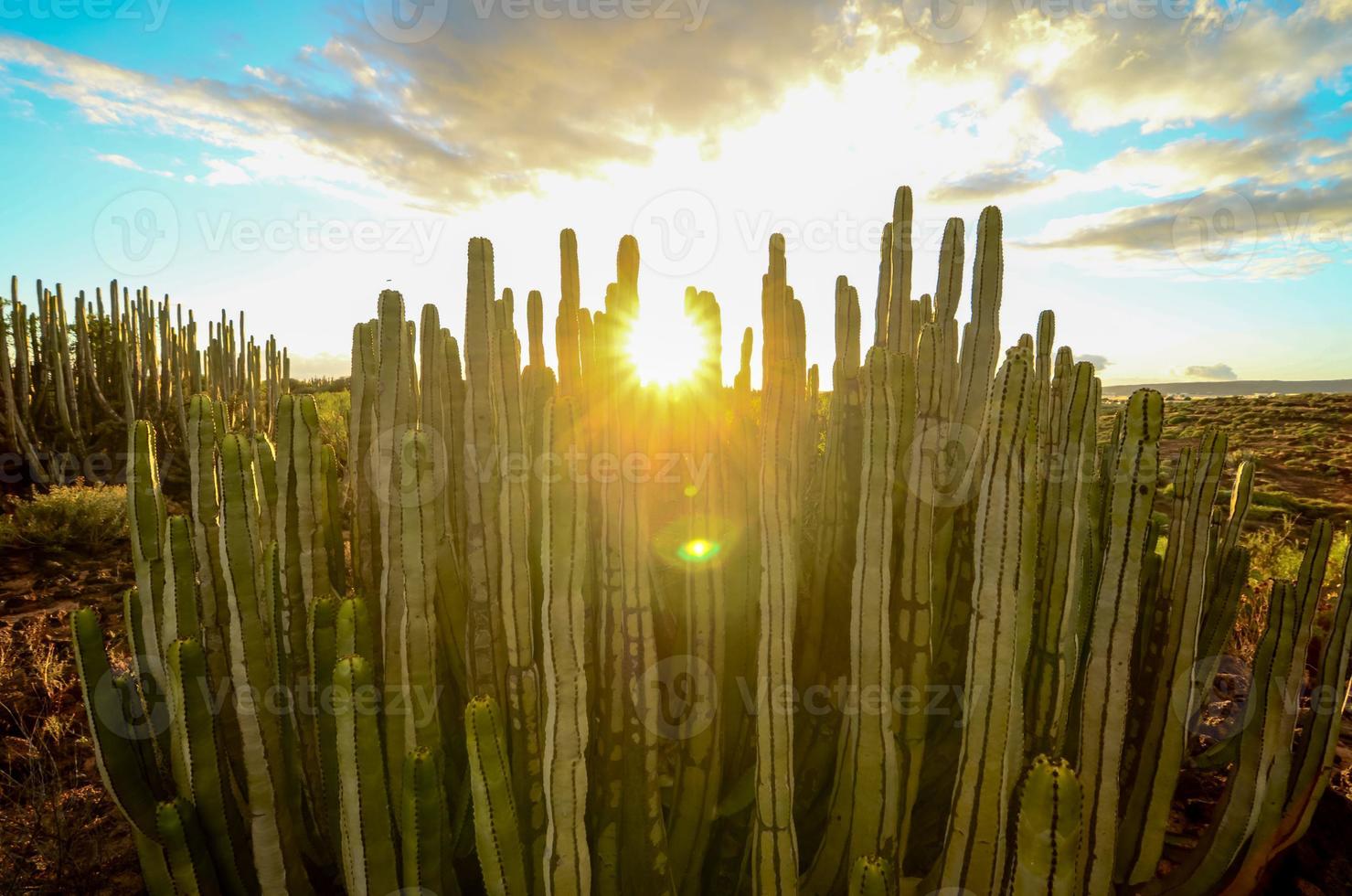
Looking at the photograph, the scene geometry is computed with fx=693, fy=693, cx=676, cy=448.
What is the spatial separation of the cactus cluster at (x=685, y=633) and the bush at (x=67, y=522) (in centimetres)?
690

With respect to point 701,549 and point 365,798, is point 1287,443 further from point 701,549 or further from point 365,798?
point 365,798

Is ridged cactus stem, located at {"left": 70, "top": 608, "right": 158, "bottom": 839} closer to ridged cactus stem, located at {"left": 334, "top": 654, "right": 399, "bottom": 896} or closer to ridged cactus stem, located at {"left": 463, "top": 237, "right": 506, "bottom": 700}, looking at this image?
ridged cactus stem, located at {"left": 334, "top": 654, "right": 399, "bottom": 896}

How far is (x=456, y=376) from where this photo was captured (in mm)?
2080

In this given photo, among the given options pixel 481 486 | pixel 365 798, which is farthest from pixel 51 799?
pixel 481 486

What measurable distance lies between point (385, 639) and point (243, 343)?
56.0 feet

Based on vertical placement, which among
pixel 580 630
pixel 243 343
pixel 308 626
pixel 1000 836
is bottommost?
pixel 1000 836

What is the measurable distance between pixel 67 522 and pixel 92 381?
703cm

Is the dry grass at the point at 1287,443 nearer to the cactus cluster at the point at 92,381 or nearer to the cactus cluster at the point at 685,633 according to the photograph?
the cactus cluster at the point at 685,633

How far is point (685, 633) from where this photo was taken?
184 centimetres

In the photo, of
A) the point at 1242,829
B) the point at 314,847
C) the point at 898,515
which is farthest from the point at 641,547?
the point at 1242,829

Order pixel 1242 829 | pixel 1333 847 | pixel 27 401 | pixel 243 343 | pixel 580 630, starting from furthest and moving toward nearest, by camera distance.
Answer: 1. pixel 243 343
2. pixel 27 401
3. pixel 1333 847
4. pixel 1242 829
5. pixel 580 630

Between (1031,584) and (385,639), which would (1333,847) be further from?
(385,639)

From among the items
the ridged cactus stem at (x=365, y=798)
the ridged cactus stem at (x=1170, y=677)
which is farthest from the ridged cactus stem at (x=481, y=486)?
the ridged cactus stem at (x=1170, y=677)

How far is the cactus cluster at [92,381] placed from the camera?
10609mm
